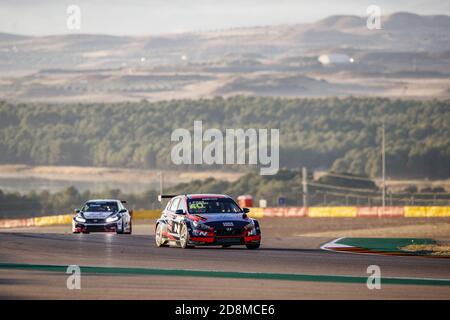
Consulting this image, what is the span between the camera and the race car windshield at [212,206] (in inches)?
1297

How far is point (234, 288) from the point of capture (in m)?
22.3

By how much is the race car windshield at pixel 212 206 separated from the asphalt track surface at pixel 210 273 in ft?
3.17

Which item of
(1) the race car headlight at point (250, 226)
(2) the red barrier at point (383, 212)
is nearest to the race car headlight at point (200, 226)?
(1) the race car headlight at point (250, 226)

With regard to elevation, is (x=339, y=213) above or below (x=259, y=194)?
above

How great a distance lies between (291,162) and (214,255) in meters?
160

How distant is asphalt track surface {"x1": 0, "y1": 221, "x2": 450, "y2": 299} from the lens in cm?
2139

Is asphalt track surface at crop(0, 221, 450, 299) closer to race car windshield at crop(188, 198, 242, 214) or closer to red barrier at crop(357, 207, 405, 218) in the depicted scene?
race car windshield at crop(188, 198, 242, 214)

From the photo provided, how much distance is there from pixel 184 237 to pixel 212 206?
3.70ft

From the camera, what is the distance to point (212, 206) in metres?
33.2

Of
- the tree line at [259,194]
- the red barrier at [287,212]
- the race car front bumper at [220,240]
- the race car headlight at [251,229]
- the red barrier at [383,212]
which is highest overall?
the race car headlight at [251,229]

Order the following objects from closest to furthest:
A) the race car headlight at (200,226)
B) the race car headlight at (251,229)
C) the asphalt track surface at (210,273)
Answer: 1. the asphalt track surface at (210,273)
2. the race car headlight at (200,226)
3. the race car headlight at (251,229)

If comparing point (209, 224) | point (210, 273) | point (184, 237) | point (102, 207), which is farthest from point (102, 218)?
point (210, 273)

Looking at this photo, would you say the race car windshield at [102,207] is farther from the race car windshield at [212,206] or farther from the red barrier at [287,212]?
the red barrier at [287,212]

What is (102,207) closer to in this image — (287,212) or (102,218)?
(102,218)
